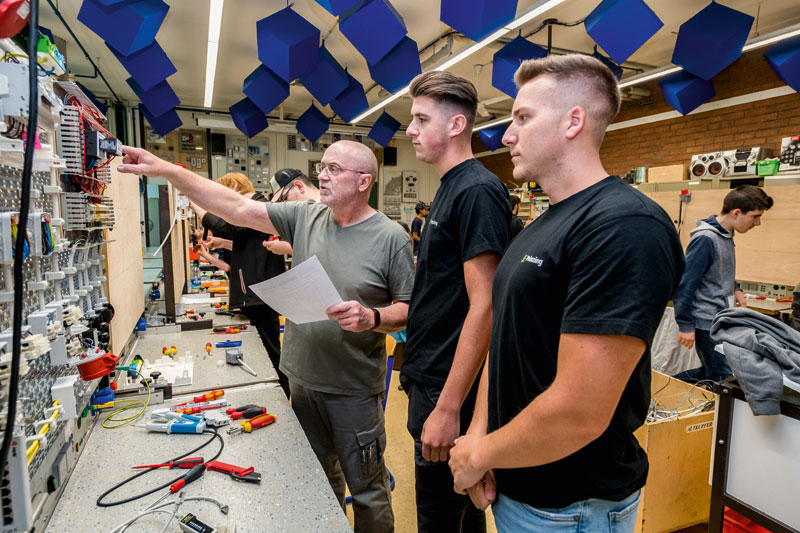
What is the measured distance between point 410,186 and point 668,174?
6104 millimetres

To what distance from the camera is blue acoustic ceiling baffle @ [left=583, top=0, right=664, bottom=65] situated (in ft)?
9.71

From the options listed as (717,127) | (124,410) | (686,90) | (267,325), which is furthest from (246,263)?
(717,127)

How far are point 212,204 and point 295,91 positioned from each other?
6.50m

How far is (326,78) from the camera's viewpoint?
4.62m

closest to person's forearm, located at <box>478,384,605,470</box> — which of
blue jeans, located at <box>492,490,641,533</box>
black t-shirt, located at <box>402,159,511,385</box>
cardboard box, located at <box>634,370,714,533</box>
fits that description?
blue jeans, located at <box>492,490,641,533</box>

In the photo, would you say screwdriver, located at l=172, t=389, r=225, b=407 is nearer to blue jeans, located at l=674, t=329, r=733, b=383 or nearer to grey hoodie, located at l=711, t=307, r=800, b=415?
grey hoodie, located at l=711, t=307, r=800, b=415

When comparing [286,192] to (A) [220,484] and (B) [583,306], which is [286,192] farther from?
(B) [583,306]

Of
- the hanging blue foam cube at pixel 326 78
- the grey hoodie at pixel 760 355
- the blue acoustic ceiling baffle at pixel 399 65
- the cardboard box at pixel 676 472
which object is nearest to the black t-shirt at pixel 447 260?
the grey hoodie at pixel 760 355

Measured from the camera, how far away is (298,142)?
9.58 meters

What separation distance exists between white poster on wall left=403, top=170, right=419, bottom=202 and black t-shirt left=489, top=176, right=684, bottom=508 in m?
9.82

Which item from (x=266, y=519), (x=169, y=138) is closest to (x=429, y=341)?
(x=266, y=519)

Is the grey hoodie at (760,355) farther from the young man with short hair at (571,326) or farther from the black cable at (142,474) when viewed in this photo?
the black cable at (142,474)

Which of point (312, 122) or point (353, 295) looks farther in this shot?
point (312, 122)

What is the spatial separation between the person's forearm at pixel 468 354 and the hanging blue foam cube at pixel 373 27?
2.66m
